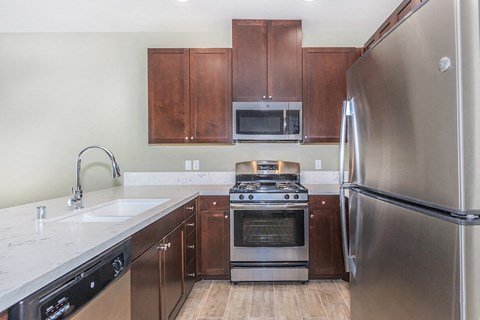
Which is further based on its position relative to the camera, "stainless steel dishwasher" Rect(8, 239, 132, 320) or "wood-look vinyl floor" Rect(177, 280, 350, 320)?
"wood-look vinyl floor" Rect(177, 280, 350, 320)

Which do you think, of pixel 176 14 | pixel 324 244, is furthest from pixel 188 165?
pixel 324 244

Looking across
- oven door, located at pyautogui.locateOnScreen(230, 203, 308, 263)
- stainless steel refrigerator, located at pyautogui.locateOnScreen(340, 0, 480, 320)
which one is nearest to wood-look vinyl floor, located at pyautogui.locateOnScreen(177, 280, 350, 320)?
oven door, located at pyautogui.locateOnScreen(230, 203, 308, 263)

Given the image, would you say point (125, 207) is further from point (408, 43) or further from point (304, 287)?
point (408, 43)

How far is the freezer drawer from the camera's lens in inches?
34.7

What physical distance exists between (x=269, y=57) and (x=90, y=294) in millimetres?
2738

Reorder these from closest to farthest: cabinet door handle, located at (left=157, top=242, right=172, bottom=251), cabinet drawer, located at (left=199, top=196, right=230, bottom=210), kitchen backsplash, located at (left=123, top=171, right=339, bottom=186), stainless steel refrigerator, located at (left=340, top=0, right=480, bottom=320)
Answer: stainless steel refrigerator, located at (left=340, top=0, right=480, bottom=320)
cabinet door handle, located at (left=157, top=242, right=172, bottom=251)
cabinet drawer, located at (left=199, top=196, right=230, bottom=210)
kitchen backsplash, located at (left=123, top=171, right=339, bottom=186)

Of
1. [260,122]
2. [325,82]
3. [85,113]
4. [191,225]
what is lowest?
[191,225]

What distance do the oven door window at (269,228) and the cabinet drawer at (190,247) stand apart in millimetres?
387

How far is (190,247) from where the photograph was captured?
2.68 meters

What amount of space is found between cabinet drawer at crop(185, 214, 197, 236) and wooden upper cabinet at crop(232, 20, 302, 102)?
1323 millimetres

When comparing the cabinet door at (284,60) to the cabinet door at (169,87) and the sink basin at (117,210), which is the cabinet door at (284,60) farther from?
the sink basin at (117,210)

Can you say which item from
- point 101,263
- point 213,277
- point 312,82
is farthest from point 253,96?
point 101,263

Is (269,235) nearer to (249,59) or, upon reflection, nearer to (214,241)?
(214,241)

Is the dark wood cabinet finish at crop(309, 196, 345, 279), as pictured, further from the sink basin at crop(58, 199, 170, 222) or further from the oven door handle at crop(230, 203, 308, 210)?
the sink basin at crop(58, 199, 170, 222)
